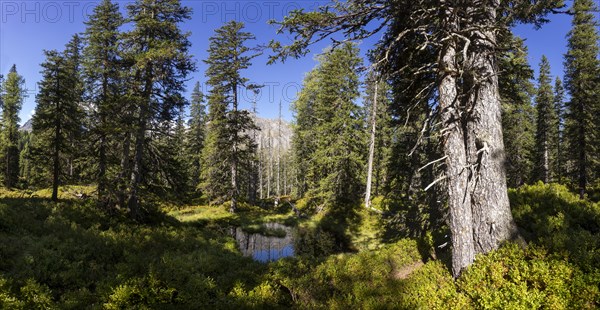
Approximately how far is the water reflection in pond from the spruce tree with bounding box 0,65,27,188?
122 ft

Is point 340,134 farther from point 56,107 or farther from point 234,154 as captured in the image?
point 56,107

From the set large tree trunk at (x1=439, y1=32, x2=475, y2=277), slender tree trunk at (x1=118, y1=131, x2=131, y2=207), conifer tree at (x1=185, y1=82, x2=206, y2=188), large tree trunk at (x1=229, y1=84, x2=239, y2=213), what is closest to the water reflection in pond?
large tree trunk at (x1=229, y1=84, x2=239, y2=213)

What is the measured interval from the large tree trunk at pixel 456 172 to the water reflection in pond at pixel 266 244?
11741 millimetres

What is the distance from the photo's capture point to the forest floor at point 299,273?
5.58 meters

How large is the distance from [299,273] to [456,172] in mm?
5394

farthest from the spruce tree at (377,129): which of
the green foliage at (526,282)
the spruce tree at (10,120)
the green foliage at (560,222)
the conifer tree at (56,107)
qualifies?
the spruce tree at (10,120)

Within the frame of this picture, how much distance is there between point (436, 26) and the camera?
7363 mm

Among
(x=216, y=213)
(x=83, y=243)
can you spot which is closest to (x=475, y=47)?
→ (x=83, y=243)

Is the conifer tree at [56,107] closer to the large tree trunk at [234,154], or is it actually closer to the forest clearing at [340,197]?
the forest clearing at [340,197]

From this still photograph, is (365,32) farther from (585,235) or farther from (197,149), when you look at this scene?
(197,149)

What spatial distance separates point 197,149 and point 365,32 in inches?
1810

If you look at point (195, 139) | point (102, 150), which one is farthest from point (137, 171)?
point (195, 139)

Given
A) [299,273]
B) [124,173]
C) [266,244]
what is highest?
[124,173]

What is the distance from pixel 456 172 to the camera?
6852 mm
